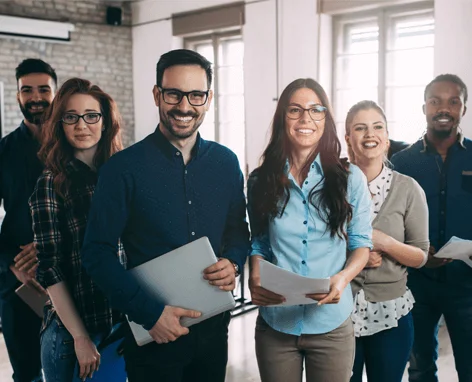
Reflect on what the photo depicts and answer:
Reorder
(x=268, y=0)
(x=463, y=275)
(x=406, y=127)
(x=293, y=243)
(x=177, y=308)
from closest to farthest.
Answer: (x=177, y=308), (x=293, y=243), (x=463, y=275), (x=406, y=127), (x=268, y=0)

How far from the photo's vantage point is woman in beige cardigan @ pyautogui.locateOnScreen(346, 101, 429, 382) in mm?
1906

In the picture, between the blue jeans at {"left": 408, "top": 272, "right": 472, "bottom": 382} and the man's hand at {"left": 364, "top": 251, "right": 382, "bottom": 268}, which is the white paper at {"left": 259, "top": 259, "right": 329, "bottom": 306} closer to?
the man's hand at {"left": 364, "top": 251, "right": 382, "bottom": 268}

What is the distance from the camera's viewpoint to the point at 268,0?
19.9ft

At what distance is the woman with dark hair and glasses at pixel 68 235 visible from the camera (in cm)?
170

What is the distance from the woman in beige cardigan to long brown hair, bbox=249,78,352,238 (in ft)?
1.06

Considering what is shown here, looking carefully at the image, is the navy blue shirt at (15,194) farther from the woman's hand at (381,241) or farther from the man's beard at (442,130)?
the man's beard at (442,130)

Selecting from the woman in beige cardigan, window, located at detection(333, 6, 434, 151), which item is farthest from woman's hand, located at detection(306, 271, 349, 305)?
window, located at detection(333, 6, 434, 151)

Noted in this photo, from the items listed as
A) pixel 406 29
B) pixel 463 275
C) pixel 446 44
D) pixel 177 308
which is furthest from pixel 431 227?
pixel 406 29

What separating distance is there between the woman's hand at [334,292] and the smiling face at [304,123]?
17.1 inches

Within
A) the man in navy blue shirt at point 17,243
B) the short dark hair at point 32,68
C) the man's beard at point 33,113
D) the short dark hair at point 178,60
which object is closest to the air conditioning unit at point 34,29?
the short dark hair at point 32,68

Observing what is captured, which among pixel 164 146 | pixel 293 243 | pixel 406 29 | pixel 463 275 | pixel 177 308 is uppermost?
pixel 406 29

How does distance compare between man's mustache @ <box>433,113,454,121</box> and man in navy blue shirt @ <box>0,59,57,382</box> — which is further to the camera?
man's mustache @ <box>433,113,454,121</box>

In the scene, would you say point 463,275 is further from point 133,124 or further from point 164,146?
point 133,124

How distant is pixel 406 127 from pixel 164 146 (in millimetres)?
4381
